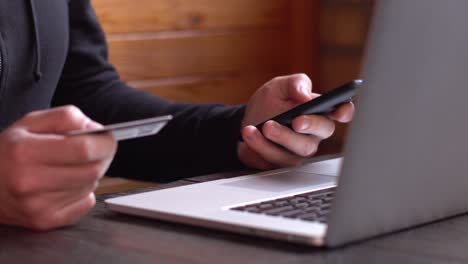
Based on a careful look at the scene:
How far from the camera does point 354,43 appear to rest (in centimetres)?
310

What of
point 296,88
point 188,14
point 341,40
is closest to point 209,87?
point 188,14

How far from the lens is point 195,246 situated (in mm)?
664

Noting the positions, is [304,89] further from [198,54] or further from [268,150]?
[198,54]

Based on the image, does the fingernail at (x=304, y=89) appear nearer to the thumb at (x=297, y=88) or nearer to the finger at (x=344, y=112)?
the thumb at (x=297, y=88)

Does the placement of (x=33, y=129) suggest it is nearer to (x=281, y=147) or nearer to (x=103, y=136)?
(x=103, y=136)

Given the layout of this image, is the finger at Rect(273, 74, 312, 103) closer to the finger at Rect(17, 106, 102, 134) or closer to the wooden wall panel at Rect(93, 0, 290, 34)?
the finger at Rect(17, 106, 102, 134)

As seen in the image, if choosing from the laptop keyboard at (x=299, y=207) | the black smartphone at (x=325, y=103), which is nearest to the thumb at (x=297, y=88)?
the black smartphone at (x=325, y=103)

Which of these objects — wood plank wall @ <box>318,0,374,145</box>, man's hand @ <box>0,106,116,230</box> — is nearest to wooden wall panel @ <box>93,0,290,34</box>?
wood plank wall @ <box>318,0,374,145</box>

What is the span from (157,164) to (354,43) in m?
1.96

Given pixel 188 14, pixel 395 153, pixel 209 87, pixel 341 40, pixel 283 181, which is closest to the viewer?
pixel 395 153

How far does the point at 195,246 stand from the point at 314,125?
1.11 ft

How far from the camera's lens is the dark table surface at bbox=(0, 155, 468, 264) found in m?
0.62

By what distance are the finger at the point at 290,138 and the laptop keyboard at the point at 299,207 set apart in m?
0.18

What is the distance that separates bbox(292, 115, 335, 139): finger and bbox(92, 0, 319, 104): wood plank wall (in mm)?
1665
